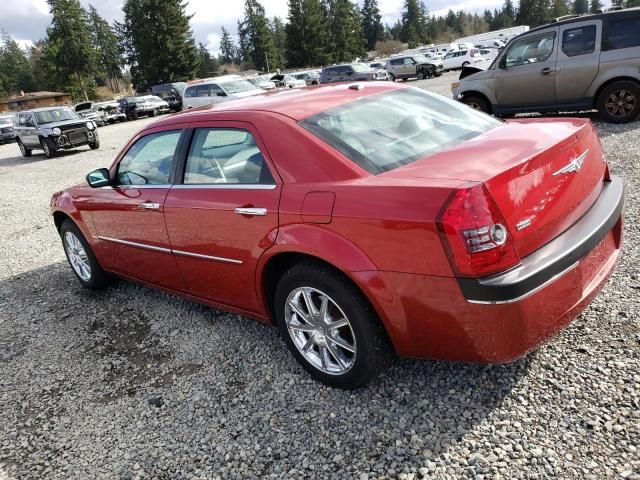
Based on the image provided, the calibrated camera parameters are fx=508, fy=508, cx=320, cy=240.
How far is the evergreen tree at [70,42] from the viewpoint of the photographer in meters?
57.6

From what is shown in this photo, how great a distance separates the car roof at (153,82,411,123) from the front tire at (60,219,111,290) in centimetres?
167

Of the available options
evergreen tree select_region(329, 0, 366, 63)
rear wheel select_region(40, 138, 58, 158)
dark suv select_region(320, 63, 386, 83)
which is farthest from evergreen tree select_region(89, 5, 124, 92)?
rear wheel select_region(40, 138, 58, 158)

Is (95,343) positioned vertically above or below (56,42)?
below

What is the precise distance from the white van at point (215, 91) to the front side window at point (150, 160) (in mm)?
18103

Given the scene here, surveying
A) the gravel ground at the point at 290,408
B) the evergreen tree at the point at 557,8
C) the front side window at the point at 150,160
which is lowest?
the gravel ground at the point at 290,408

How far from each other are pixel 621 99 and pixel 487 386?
7.59 metres

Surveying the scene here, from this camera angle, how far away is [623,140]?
753cm

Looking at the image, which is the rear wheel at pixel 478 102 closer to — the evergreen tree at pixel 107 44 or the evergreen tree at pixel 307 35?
the evergreen tree at pixel 307 35

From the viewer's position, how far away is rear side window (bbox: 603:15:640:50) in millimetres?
8125

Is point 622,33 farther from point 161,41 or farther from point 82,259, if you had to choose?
point 161,41

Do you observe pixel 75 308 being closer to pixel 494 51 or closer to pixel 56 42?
pixel 494 51

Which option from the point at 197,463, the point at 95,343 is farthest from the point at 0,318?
the point at 197,463

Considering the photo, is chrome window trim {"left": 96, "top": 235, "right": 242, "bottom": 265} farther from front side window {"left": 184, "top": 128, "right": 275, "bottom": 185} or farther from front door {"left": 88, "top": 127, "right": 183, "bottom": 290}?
front side window {"left": 184, "top": 128, "right": 275, "bottom": 185}

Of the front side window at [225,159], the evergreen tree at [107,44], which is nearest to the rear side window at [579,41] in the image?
the front side window at [225,159]
